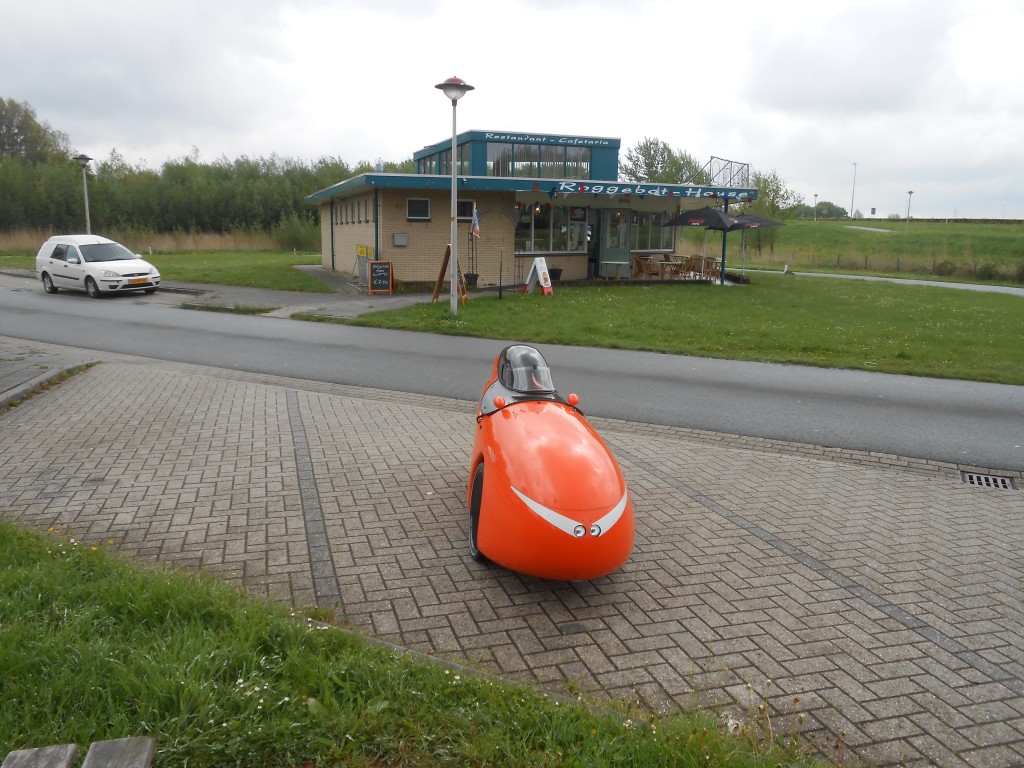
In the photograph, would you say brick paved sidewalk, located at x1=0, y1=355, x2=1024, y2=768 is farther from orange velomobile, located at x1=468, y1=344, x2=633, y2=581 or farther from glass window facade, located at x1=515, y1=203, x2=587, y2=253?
glass window facade, located at x1=515, y1=203, x2=587, y2=253

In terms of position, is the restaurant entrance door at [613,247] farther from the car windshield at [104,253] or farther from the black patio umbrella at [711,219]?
the car windshield at [104,253]

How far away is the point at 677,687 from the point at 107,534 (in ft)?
13.1

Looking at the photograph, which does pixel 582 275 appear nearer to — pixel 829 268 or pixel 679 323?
pixel 679 323

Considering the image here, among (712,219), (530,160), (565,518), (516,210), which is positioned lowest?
(565,518)

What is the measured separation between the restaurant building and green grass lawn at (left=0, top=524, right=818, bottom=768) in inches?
790

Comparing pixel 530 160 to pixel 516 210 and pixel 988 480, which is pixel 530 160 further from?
pixel 988 480

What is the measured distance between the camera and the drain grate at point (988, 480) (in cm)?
736

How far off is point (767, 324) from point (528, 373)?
44.1 feet

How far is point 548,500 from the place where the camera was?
14.9ft

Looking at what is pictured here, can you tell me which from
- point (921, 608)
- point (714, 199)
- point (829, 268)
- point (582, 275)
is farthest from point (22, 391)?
point (829, 268)

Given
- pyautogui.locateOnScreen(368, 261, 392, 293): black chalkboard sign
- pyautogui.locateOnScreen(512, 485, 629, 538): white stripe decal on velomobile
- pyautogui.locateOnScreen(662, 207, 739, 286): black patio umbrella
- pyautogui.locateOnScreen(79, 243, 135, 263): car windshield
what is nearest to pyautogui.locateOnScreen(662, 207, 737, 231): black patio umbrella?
pyautogui.locateOnScreen(662, 207, 739, 286): black patio umbrella

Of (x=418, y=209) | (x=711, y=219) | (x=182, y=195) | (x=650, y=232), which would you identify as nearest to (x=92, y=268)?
(x=418, y=209)

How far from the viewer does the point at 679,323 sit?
17.7m

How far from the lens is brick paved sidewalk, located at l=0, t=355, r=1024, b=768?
3.86m
